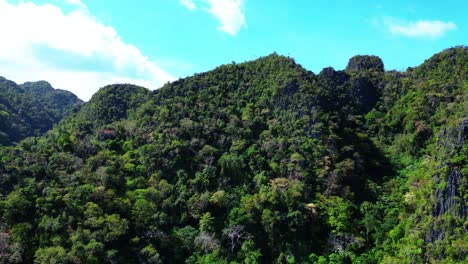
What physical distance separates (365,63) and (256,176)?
42.0 meters

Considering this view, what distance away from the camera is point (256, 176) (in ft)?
167

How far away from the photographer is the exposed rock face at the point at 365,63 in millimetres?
81125

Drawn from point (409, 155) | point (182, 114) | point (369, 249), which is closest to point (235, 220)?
point (369, 249)

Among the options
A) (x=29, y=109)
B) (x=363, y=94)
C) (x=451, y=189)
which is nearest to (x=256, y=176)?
(x=451, y=189)

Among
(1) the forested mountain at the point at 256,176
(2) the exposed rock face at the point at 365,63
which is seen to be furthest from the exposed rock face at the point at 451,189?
(2) the exposed rock face at the point at 365,63

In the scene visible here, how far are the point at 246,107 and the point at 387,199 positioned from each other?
2349 centimetres

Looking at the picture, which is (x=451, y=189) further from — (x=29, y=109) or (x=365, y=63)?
(x=29, y=109)

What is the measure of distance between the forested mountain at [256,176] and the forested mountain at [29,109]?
19145mm

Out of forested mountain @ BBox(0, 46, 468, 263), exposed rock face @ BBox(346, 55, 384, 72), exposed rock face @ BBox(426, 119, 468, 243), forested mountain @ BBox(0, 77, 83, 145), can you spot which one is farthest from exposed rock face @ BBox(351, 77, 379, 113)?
forested mountain @ BBox(0, 77, 83, 145)

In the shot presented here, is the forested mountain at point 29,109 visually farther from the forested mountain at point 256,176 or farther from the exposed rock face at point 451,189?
the exposed rock face at point 451,189

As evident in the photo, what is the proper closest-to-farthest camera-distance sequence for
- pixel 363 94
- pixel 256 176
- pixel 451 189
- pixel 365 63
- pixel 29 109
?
1. pixel 451 189
2. pixel 256 176
3. pixel 363 94
4. pixel 365 63
5. pixel 29 109

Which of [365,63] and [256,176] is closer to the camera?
[256,176]

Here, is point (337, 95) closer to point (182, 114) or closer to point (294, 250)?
point (182, 114)

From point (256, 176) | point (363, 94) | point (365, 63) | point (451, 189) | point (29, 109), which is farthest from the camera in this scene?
point (29, 109)
